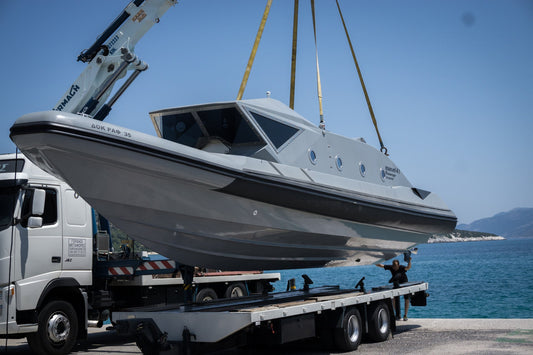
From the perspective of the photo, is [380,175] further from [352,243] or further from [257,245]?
[257,245]

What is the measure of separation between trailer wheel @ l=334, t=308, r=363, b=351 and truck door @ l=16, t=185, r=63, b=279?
3.71 m

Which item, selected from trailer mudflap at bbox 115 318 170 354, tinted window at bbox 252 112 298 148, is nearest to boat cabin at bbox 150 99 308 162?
tinted window at bbox 252 112 298 148

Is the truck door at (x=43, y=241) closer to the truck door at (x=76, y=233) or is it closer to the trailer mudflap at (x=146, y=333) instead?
the truck door at (x=76, y=233)

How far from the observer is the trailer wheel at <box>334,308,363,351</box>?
23.6 ft

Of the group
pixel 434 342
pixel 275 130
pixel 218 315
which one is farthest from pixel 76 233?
pixel 434 342

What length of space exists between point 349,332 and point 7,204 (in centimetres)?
453

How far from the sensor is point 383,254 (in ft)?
32.5

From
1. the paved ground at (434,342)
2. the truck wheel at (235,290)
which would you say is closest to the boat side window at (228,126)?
the paved ground at (434,342)

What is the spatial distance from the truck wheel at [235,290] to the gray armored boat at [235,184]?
2013mm

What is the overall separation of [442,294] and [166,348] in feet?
96.5

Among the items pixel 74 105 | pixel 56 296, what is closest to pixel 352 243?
pixel 56 296

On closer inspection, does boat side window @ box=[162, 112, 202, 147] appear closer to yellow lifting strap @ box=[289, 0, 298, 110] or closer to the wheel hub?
the wheel hub

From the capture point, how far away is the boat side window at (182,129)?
25.0 feet

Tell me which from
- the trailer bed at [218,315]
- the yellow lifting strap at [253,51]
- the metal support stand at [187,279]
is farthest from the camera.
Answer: the yellow lifting strap at [253,51]
